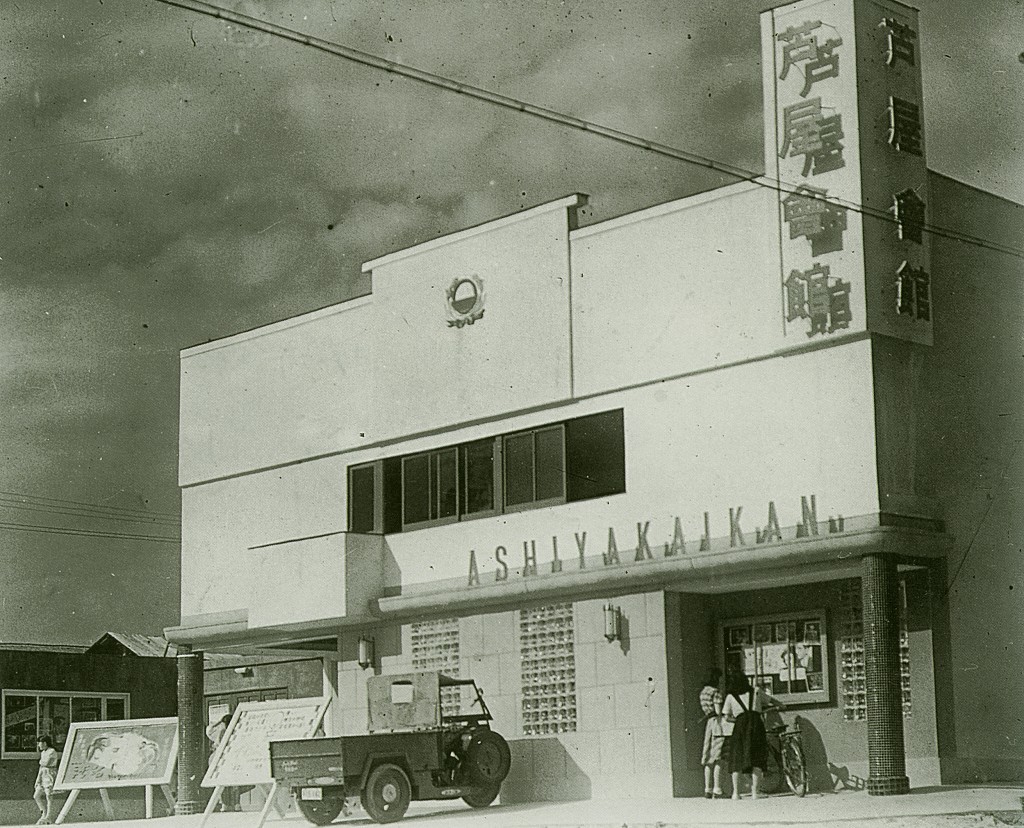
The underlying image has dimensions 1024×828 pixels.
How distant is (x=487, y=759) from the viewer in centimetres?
2080

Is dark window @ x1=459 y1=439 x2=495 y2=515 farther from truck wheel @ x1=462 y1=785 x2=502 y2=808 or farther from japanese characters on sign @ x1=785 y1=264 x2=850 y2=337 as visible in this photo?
japanese characters on sign @ x1=785 y1=264 x2=850 y2=337

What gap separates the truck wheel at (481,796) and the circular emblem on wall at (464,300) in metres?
7.00

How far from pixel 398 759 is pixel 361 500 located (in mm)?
7122

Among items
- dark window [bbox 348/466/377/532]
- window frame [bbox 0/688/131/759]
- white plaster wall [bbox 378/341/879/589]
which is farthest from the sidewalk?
window frame [bbox 0/688/131/759]

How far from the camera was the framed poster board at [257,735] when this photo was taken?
19.4 meters

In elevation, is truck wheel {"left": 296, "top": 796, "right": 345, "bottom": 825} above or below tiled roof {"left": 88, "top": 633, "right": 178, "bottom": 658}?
below

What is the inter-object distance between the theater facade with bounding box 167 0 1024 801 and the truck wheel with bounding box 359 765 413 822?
310 centimetres

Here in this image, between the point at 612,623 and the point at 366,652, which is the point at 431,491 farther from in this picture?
the point at 612,623

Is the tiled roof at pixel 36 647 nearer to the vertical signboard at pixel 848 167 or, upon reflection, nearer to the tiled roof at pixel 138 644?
the tiled roof at pixel 138 644

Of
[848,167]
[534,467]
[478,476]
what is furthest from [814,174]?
[478,476]

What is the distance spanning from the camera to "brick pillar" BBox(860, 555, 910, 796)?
18.3m

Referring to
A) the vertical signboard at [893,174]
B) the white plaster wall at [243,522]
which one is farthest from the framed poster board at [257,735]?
the vertical signboard at [893,174]

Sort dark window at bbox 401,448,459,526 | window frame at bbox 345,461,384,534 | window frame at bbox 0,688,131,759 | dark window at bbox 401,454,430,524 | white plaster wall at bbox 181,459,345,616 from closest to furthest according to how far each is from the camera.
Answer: dark window at bbox 401,448,459,526, dark window at bbox 401,454,430,524, window frame at bbox 345,461,384,534, white plaster wall at bbox 181,459,345,616, window frame at bbox 0,688,131,759

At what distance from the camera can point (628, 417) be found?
22.0 metres
